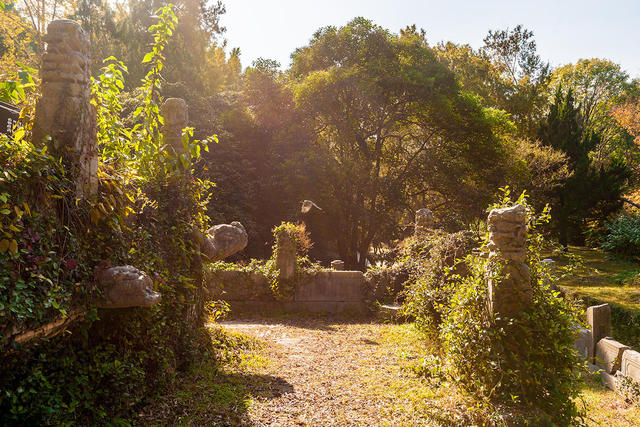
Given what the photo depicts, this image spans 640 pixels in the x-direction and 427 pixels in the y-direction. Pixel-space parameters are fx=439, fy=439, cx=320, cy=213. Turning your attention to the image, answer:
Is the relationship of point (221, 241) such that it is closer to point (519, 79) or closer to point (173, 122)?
point (173, 122)

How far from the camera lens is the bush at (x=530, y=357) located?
412cm

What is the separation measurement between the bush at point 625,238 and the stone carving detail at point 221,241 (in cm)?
1511

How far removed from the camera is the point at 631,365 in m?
5.74

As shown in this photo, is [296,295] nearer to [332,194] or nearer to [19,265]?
[332,194]

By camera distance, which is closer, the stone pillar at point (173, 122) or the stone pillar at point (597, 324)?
the stone pillar at point (173, 122)

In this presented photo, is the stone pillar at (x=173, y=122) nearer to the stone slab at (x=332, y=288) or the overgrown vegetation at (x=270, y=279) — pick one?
the overgrown vegetation at (x=270, y=279)

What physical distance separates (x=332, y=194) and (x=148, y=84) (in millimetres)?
11358

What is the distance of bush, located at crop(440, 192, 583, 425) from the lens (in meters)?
4.12

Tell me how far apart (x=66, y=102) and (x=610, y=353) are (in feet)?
24.3

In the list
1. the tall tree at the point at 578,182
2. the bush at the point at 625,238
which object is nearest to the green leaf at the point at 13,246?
the bush at the point at 625,238

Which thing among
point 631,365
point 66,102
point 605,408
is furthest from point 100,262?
point 631,365

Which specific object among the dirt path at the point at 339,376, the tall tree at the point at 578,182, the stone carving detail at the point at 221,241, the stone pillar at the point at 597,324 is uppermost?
the tall tree at the point at 578,182

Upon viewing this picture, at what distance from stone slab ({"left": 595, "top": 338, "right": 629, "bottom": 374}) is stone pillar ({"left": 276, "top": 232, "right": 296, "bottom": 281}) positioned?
240 inches

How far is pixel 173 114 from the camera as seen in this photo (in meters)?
5.48
